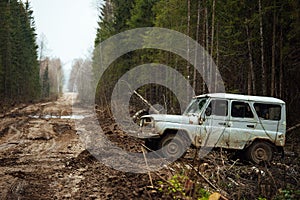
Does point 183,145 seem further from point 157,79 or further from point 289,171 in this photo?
point 157,79

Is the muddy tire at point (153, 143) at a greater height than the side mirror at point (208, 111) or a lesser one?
lesser

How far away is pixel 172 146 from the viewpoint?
960cm

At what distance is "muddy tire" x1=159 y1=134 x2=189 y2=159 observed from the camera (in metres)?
9.55

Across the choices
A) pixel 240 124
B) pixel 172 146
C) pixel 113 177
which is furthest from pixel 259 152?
pixel 113 177

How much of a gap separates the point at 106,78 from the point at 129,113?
15.7m

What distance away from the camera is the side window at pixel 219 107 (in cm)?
993

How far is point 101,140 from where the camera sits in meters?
13.1

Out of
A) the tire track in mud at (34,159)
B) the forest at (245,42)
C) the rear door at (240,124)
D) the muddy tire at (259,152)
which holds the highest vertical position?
the forest at (245,42)

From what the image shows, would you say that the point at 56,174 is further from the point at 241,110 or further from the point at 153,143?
the point at 241,110

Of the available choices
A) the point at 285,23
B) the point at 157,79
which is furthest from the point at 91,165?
the point at 157,79

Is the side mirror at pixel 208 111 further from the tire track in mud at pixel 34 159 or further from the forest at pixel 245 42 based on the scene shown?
the forest at pixel 245 42

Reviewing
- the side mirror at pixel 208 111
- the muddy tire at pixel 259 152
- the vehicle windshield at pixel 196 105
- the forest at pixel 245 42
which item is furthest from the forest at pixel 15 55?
the muddy tire at pixel 259 152

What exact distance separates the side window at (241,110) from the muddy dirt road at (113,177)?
153cm

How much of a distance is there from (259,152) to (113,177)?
518 cm
